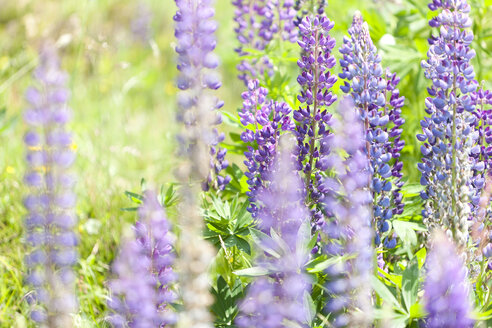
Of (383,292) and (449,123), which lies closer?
(383,292)

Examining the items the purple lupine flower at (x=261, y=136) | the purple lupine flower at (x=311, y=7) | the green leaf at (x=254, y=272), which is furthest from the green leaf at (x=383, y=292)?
the purple lupine flower at (x=311, y=7)

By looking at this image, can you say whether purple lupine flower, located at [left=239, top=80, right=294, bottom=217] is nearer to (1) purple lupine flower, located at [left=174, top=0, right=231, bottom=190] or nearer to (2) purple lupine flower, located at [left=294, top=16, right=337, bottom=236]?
(2) purple lupine flower, located at [left=294, top=16, right=337, bottom=236]

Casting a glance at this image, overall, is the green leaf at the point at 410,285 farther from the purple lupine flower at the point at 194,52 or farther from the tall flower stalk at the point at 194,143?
the purple lupine flower at the point at 194,52

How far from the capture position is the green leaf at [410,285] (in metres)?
1.88

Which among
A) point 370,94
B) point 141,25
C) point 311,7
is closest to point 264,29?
point 311,7

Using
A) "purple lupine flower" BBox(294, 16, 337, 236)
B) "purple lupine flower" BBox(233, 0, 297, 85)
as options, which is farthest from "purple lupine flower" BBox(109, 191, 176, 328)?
"purple lupine flower" BBox(233, 0, 297, 85)

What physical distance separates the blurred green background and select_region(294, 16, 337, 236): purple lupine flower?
521 millimetres

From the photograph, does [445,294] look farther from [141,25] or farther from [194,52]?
[141,25]

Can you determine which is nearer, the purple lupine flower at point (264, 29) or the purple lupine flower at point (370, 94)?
the purple lupine flower at point (370, 94)

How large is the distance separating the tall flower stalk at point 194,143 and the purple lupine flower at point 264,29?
2.96 ft

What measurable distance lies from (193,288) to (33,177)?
58 centimetres

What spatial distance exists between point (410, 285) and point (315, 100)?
76 centimetres

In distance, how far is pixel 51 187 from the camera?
1630mm

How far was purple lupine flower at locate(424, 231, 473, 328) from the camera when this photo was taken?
155 cm
